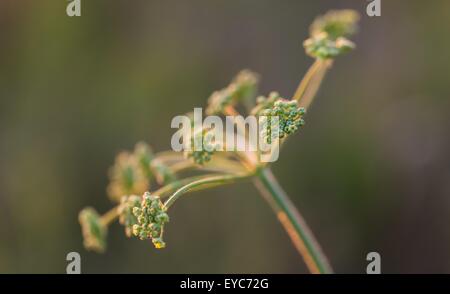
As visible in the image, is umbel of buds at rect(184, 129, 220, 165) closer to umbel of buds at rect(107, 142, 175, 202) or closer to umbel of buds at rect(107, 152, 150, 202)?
umbel of buds at rect(107, 142, 175, 202)

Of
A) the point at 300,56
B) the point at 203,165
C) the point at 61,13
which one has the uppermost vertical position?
the point at 61,13

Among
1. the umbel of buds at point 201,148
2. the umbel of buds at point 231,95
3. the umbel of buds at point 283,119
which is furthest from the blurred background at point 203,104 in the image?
the umbel of buds at point 283,119

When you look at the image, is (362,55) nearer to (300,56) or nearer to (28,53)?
(300,56)

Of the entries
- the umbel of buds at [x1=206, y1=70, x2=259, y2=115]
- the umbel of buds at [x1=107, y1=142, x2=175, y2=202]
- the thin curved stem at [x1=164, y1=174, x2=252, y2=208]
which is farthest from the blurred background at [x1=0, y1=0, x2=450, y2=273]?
the thin curved stem at [x1=164, y1=174, x2=252, y2=208]

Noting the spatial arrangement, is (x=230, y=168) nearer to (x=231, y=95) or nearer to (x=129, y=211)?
(x=231, y=95)

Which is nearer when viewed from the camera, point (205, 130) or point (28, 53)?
point (205, 130)

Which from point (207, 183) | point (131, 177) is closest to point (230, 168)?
point (207, 183)

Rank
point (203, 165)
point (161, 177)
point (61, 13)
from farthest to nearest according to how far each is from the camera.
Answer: point (61, 13) → point (161, 177) → point (203, 165)

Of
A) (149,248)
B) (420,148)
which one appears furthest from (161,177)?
(420,148)
